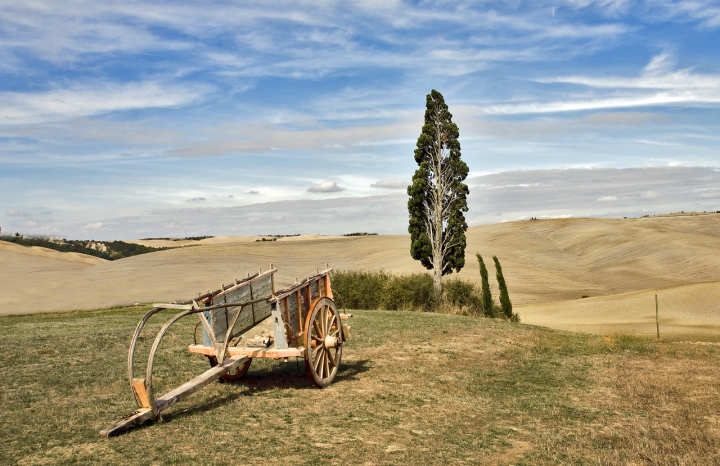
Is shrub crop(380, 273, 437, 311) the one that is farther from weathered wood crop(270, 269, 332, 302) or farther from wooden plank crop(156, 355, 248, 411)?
wooden plank crop(156, 355, 248, 411)

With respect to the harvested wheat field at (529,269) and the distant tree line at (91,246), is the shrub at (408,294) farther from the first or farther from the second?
the distant tree line at (91,246)

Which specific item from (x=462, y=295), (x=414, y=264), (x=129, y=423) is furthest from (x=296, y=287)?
(x=414, y=264)

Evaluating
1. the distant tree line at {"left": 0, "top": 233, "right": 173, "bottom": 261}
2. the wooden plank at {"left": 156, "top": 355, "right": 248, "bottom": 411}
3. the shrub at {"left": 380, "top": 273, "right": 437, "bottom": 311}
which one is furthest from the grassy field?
the distant tree line at {"left": 0, "top": 233, "right": 173, "bottom": 261}

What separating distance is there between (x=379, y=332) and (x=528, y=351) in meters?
4.38

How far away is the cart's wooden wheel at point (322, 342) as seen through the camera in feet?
34.3

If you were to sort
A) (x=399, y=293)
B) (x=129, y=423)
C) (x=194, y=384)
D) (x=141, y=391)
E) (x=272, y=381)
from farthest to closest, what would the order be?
(x=399, y=293) < (x=272, y=381) < (x=194, y=384) < (x=141, y=391) < (x=129, y=423)

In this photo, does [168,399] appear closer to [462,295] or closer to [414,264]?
[462,295]

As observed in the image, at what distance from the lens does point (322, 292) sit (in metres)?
12.2

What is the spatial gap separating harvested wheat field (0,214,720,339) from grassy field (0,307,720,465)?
48.0 feet

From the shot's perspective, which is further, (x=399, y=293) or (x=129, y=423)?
(x=399, y=293)

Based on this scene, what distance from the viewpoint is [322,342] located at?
1088 centimetres

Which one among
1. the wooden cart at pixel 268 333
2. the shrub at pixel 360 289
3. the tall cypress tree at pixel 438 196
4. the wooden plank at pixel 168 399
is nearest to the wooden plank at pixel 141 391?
the wooden plank at pixel 168 399

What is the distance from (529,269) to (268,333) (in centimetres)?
5583

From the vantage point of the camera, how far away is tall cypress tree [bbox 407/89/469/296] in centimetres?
3662
